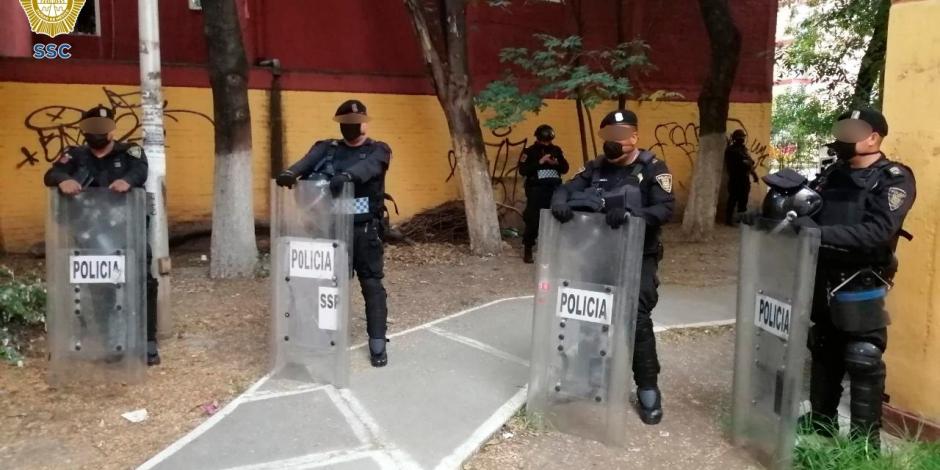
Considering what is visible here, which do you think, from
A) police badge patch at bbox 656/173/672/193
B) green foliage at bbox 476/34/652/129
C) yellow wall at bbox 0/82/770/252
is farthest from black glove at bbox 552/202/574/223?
yellow wall at bbox 0/82/770/252

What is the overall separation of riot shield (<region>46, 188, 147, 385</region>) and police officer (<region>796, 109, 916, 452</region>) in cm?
403

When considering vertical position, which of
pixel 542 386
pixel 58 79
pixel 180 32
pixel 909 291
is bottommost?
pixel 542 386

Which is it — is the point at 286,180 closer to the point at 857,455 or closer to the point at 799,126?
the point at 857,455

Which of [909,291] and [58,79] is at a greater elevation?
[58,79]

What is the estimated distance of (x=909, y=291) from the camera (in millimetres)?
4164

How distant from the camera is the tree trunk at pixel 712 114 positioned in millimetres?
10102

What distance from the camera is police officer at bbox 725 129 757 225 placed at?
12.6 m

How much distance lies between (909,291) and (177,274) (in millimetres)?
6918

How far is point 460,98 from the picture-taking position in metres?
9.10

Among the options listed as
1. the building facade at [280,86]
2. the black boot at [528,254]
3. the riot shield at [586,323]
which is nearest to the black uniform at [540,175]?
the black boot at [528,254]

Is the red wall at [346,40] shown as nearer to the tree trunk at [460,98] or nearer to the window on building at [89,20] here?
the window on building at [89,20]

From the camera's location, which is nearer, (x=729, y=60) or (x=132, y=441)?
(x=132, y=441)

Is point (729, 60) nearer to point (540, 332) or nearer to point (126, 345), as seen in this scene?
point (540, 332)

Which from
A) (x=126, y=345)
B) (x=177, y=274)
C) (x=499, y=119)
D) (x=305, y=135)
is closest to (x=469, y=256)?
(x=499, y=119)
